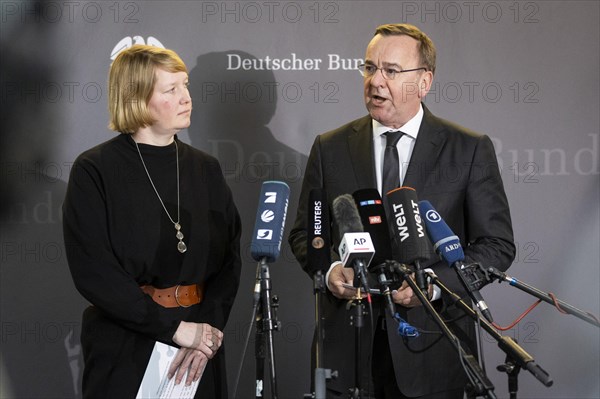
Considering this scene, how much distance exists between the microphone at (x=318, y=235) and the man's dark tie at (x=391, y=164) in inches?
29.6

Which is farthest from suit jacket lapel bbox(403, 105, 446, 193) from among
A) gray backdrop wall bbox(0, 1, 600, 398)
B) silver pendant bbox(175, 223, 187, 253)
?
gray backdrop wall bbox(0, 1, 600, 398)

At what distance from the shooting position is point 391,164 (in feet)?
10.6

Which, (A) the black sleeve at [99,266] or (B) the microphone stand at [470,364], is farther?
(A) the black sleeve at [99,266]

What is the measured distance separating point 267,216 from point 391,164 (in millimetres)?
1029

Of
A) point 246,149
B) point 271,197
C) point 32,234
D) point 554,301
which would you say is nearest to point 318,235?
point 271,197

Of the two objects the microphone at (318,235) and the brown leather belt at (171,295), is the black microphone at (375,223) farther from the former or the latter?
the brown leather belt at (171,295)

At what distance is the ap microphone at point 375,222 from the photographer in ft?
8.18

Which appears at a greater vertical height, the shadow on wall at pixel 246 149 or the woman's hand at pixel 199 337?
the shadow on wall at pixel 246 149

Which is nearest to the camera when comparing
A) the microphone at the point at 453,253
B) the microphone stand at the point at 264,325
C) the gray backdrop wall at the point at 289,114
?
the microphone stand at the point at 264,325

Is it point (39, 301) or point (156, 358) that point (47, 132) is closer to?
point (39, 301)

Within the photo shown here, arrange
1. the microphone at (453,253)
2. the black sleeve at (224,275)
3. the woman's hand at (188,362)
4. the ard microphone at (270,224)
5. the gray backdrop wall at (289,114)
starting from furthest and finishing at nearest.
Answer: the gray backdrop wall at (289,114), the black sleeve at (224,275), the woman's hand at (188,362), the microphone at (453,253), the ard microphone at (270,224)

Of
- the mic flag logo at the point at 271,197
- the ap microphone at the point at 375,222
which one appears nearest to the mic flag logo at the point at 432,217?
the ap microphone at the point at 375,222

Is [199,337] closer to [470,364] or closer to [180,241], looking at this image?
[180,241]

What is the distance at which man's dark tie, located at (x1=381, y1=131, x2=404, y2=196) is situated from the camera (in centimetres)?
320
